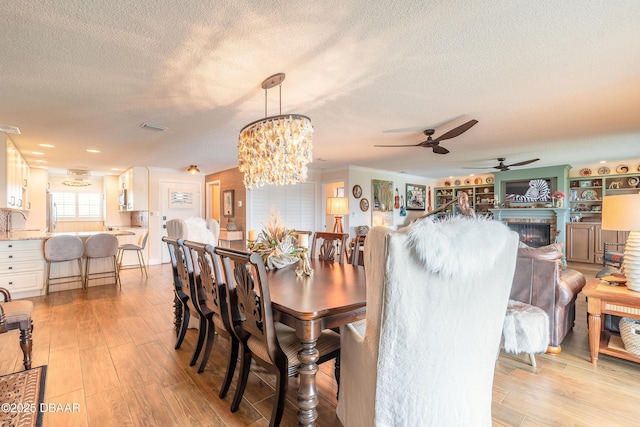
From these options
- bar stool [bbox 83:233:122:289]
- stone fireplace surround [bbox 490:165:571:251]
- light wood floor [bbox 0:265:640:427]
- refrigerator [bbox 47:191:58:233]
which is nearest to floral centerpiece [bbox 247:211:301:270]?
light wood floor [bbox 0:265:640:427]

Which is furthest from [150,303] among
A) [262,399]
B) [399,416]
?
[399,416]

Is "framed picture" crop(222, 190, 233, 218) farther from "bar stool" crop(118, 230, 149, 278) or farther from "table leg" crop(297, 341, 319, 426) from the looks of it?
"table leg" crop(297, 341, 319, 426)

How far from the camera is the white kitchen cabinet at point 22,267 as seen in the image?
3.91 meters

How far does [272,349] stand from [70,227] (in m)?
9.48

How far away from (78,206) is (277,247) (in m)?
8.68

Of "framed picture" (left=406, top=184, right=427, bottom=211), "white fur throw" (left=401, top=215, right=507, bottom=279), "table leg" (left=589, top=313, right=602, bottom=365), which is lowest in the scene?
"table leg" (left=589, top=313, right=602, bottom=365)

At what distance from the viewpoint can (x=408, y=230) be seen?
1077 millimetres

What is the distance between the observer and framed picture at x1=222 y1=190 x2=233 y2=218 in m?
6.99

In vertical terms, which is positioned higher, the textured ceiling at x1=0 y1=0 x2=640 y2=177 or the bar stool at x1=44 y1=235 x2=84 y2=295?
the textured ceiling at x1=0 y1=0 x2=640 y2=177

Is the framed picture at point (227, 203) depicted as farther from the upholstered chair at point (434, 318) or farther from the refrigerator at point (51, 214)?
the upholstered chair at point (434, 318)

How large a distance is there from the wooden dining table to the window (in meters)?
9.03

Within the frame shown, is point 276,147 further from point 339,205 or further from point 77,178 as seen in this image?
point 77,178

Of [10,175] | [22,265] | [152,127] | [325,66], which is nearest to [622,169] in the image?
[325,66]

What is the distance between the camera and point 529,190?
7.43m
